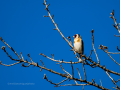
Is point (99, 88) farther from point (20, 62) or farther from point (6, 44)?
point (6, 44)

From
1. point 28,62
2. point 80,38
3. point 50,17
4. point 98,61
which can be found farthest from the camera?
point 80,38

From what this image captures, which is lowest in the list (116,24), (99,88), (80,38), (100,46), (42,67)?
(99,88)

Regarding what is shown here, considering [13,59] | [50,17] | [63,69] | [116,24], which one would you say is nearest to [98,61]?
[63,69]

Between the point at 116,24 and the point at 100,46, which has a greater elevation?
the point at 116,24

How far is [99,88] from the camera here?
10.8 ft

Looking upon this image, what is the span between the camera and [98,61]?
11.2 feet

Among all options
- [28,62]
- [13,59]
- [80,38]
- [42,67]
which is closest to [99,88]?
[42,67]

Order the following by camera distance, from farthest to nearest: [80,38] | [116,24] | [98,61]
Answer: [80,38]
[116,24]
[98,61]

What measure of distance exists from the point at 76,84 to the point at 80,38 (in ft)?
9.29

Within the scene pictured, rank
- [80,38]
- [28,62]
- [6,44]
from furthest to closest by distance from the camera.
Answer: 1. [80,38]
2. [28,62]
3. [6,44]

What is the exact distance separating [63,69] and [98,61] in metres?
0.98

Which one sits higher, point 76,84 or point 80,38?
point 80,38

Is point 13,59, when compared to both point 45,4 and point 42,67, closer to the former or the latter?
point 42,67

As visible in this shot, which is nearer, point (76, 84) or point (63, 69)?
point (76, 84)
